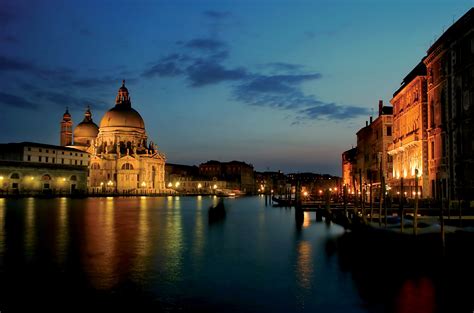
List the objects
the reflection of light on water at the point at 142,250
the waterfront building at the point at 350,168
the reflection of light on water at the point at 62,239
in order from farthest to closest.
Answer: the waterfront building at the point at 350,168
the reflection of light on water at the point at 62,239
the reflection of light on water at the point at 142,250

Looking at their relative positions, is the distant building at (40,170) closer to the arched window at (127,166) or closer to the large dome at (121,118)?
the arched window at (127,166)

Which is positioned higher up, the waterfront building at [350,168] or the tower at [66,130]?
the tower at [66,130]

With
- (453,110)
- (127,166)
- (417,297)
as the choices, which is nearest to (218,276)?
(417,297)

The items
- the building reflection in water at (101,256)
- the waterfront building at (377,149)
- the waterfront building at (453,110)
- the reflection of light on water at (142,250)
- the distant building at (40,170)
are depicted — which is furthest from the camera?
the distant building at (40,170)

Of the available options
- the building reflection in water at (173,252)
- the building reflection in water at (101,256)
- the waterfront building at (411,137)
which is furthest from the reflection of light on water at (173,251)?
the waterfront building at (411,137)

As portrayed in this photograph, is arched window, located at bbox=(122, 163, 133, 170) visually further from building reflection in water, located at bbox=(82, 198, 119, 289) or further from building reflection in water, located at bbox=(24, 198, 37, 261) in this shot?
building reflection in water, located at bbox=(82, 198, 119, 289)

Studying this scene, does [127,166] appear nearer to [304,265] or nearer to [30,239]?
[30,239]

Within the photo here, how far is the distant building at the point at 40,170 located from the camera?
84.1 m

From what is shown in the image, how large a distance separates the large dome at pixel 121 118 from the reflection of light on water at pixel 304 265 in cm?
10405

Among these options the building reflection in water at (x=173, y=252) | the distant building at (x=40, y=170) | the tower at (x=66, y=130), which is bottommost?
the building reflection in water at (x=173, y=252)

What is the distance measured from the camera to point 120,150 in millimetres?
121125

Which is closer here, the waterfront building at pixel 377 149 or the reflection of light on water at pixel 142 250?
the reflection of light on water at pixel 142 250

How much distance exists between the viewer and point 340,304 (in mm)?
12953

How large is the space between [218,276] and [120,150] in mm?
108214
